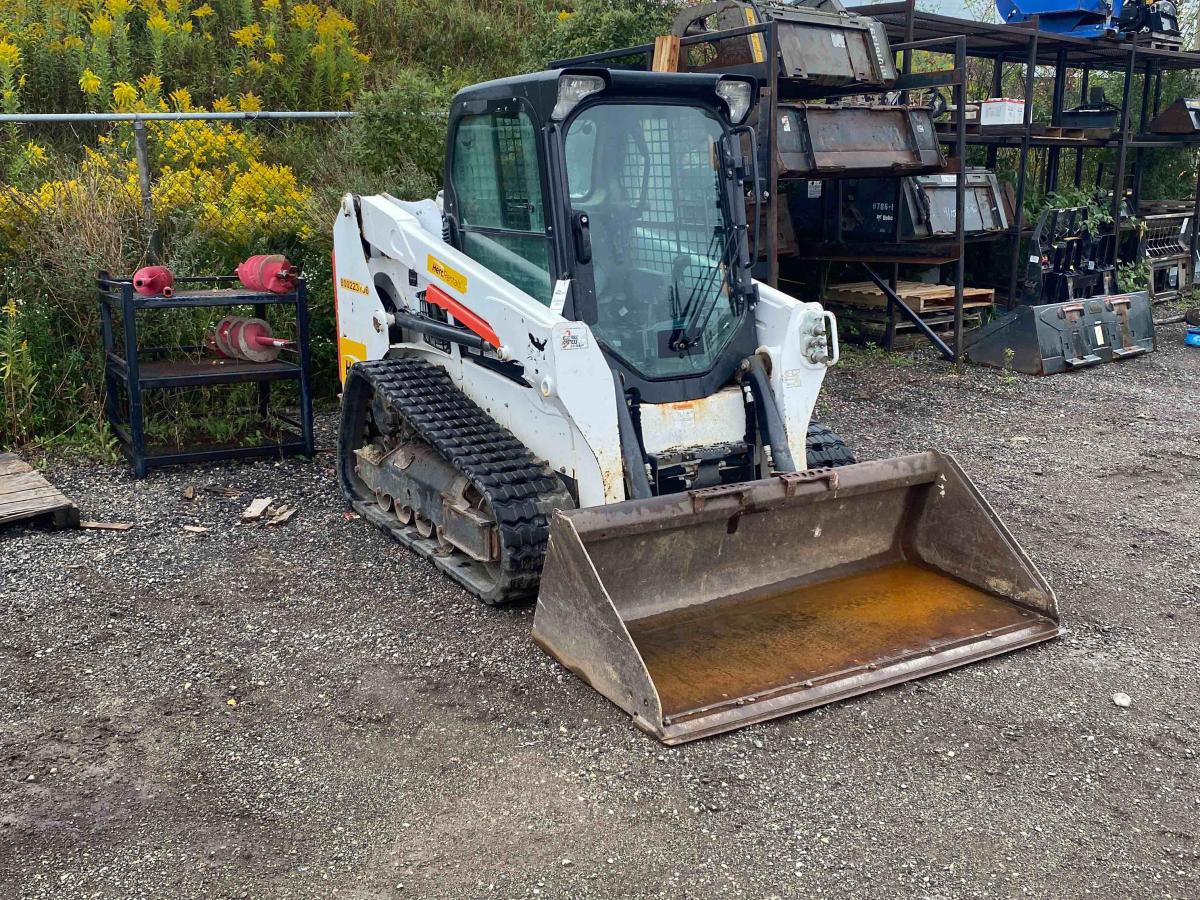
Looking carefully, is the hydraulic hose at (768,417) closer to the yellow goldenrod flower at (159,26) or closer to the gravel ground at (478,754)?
the gravel ground at (478,754)

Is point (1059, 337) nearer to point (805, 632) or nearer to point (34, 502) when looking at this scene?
point (805, 632)

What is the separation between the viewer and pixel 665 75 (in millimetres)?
4988

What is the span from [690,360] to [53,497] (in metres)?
3.38

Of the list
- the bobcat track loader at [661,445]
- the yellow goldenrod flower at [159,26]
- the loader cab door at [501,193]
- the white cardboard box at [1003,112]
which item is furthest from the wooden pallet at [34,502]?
the white cardboard box at [1003,112]

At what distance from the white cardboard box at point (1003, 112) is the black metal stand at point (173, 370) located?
783 cm

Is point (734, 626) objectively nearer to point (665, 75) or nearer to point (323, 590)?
point (323, 590)

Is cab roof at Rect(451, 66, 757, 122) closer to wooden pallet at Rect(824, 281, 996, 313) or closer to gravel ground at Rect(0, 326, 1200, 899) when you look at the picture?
gravel ground at Rect(0, 326, 1200, 899)

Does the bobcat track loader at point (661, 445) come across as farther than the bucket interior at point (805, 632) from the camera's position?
Yes

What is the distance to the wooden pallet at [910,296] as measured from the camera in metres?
10.9

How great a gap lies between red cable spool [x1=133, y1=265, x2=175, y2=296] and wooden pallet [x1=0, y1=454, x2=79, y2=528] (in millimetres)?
1216

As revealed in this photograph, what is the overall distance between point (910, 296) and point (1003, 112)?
239 cm

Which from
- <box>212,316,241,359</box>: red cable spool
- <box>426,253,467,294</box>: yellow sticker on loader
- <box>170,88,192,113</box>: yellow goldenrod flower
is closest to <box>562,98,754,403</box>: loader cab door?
<box>426,253,467,294</box>: yellow sticker on loader

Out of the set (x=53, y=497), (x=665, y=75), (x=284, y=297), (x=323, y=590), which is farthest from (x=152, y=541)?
(x=665, y=75)

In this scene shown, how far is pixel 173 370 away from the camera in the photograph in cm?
693
